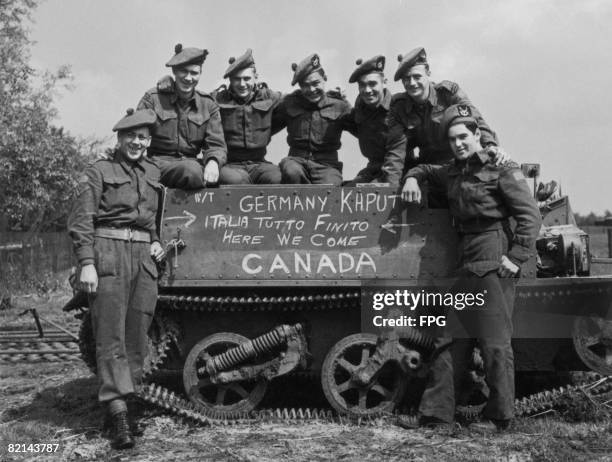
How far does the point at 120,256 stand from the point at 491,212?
8.98 feet

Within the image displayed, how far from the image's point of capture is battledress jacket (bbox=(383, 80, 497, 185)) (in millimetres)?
6242

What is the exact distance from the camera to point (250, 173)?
21.9 feet

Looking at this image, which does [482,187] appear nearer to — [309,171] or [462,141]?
[462,141]

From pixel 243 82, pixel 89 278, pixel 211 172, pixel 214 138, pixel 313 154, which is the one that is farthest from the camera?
pixel 313 154

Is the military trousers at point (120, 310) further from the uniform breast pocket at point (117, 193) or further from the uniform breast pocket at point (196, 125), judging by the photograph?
the uniform breast pocket at point (196, 125)

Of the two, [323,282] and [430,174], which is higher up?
[430,174]

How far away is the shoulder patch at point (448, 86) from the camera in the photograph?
20.5 feet

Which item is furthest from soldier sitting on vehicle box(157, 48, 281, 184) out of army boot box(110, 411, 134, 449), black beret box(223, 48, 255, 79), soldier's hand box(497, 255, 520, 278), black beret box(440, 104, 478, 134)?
army boot box(110, 411, 134, 449)

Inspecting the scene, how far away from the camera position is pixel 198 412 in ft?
19.6

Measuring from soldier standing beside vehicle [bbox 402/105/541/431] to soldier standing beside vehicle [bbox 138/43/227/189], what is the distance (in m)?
2.02

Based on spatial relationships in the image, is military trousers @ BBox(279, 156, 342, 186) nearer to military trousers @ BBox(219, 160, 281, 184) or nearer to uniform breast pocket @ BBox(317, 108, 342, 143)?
military trousers @ BBox(219, 160, 281, 184)

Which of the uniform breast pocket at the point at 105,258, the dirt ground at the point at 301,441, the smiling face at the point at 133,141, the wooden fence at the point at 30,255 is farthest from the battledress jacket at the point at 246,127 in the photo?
the wooden fence at the point at 30,255

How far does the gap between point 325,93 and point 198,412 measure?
10.1ft

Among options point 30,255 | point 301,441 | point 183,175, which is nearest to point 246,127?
point 183,175
